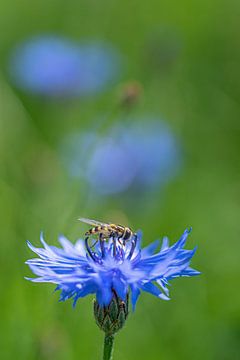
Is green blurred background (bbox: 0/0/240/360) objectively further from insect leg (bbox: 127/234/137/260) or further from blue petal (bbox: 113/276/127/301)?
blue petal (bbox: 113/276/127/301)

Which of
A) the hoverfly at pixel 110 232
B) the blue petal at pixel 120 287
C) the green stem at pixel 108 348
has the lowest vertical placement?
the green stem at pixel 108 348

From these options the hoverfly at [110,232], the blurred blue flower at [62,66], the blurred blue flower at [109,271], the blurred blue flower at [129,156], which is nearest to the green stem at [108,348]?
the blurred blue flower at [109,271]

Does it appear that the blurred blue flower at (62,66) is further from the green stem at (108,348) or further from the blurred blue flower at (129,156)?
the green stem at (108,348)

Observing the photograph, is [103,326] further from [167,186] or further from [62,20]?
[62,20]

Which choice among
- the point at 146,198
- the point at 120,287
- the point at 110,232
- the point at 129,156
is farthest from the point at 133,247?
the point at 129,156

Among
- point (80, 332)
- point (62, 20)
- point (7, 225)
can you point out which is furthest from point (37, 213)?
point (62, 20)

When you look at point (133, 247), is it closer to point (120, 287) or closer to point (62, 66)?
point (120, 287)
